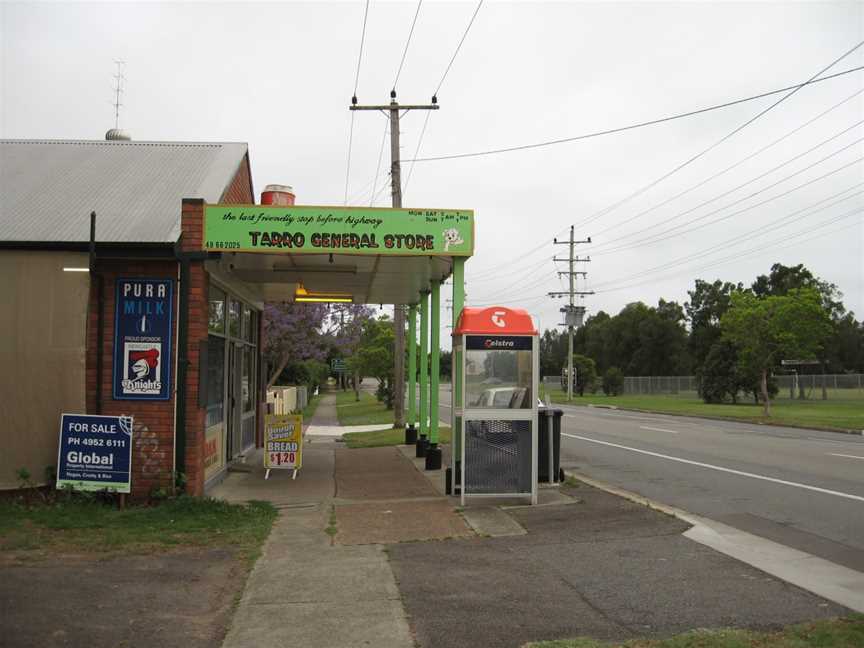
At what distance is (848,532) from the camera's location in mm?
8516

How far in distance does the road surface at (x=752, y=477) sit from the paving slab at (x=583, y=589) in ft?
4.59

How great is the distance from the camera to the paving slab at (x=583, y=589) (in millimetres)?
5352

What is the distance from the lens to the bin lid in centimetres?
1023

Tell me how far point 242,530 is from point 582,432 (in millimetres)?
16301

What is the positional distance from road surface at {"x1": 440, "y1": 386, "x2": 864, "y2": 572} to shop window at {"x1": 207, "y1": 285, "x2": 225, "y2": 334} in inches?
256

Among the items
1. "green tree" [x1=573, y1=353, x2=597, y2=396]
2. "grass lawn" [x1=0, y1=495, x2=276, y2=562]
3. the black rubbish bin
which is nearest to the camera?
"grass lawn" [x1=0, y1=495, x2=276, y2=562]

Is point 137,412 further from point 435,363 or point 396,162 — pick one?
point 396,162

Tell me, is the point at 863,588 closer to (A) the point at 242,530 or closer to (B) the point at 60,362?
(A) the point at 242,530

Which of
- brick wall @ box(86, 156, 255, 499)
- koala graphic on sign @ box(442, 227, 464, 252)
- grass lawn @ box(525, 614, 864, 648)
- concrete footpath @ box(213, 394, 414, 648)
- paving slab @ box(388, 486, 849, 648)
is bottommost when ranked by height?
concrete footpath @ box(213, 394, 414, 648)

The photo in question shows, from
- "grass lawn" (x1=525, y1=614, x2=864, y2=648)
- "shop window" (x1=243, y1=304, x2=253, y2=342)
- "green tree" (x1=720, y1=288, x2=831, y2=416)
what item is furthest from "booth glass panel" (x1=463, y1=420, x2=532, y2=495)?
"green tree" (x1=720, y1=288, x2=831, y2=416)

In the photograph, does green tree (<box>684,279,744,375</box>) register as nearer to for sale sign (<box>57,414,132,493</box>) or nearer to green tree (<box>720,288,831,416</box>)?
green tree (<box>720,288,831,416</box>)

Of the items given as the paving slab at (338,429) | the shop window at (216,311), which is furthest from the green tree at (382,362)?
the shop window at (216,311)

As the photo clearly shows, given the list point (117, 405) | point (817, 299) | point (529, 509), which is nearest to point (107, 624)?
point (117, 405)

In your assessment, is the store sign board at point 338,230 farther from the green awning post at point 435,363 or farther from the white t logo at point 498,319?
the green awning post at point 435,363
